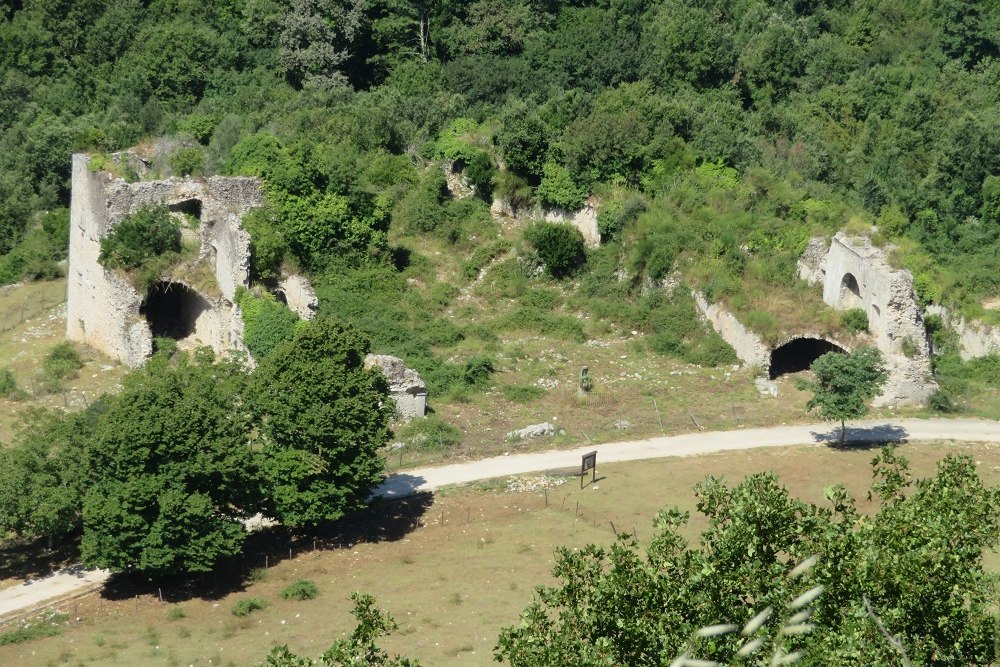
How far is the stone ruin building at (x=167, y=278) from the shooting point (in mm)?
41062

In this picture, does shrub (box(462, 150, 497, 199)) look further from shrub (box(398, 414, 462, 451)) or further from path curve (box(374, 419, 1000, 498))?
path curve (box(374, 419, 1000, 498))

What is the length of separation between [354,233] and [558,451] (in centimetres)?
1221

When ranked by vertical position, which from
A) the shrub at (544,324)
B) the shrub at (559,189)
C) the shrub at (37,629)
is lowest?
the shrub at (37,629)

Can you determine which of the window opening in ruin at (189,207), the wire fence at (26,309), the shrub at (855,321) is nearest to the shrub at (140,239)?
the window opening in ruin at (189,207)

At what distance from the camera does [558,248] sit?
152 ft

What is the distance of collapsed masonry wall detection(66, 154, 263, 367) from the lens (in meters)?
41.0

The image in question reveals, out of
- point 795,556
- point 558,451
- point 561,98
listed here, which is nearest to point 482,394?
point 558,451

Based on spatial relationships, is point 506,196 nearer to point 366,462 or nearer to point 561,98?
point 561,98

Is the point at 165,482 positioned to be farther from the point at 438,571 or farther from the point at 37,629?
the point at 438,571

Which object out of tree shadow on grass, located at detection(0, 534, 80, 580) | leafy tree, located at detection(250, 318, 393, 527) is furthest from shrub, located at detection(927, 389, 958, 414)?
tree shadow on grass, located at detection(0, 534, 80, 580)

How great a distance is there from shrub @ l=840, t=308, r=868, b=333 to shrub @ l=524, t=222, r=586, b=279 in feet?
29.9

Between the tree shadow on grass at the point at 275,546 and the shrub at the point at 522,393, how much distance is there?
5868mm

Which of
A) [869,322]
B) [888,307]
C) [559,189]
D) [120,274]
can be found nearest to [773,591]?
[888,307]

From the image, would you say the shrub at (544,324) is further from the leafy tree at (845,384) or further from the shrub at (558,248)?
the leafy tree at (845,384)
